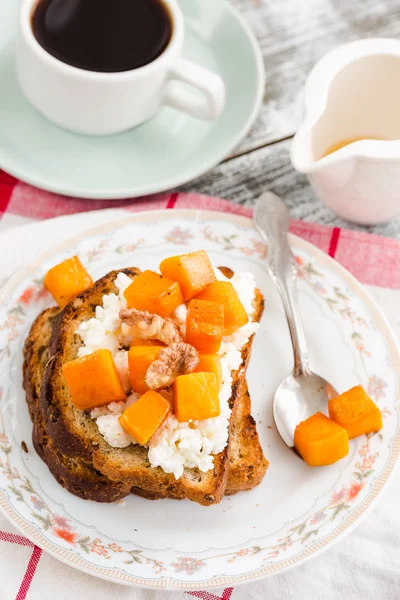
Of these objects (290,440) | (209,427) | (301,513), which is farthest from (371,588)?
(209,427)

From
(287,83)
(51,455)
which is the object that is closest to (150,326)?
(51,455)

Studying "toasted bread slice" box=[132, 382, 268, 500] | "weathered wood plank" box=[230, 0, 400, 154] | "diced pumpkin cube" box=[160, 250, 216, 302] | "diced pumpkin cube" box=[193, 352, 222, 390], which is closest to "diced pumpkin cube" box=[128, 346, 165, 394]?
"diced pumpkin cube" box=[193, 352, 222, 390]

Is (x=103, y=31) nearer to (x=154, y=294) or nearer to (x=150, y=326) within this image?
(x=154, y=294)

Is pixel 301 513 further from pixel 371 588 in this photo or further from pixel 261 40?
pixel 261 40

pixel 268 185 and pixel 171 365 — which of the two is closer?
pixel 171 365

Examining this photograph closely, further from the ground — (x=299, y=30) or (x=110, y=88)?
(x=110, y=88)

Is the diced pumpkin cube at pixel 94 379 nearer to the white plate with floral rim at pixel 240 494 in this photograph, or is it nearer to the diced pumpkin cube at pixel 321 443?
the white plate with floral rim at pixel 240 494

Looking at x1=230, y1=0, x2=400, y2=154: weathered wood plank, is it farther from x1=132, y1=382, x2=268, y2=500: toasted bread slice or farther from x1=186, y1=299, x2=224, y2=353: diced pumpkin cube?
x1=132, y1=382, x2=268, y2=500: toasted bread slice
